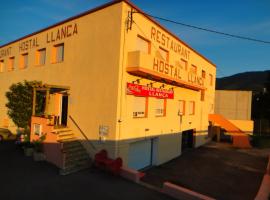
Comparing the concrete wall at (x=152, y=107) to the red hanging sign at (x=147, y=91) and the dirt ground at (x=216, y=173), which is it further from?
the dirt ground at (x=216, y=173)

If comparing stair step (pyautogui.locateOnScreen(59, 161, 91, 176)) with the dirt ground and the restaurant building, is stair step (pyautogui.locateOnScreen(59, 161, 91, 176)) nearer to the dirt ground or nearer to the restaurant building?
the restaurant building

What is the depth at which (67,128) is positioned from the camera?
48.2ft

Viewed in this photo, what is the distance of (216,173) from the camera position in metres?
16.1

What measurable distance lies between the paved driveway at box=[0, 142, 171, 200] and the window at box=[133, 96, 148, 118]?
4.45 m

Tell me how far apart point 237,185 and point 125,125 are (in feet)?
25.2

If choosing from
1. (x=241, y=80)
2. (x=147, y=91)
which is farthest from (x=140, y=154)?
(x=241, y=80)

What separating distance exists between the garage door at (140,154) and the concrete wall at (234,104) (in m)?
21.3

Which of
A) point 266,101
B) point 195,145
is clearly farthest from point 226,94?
point 195,145

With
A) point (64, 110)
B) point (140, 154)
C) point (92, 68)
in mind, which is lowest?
point (140, 154)

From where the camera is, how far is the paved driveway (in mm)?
9156

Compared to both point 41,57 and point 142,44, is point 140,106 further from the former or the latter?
point 41,57

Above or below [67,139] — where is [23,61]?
above

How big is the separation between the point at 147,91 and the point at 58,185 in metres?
7.73

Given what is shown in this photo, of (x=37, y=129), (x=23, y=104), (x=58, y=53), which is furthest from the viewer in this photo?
(x=23, y=104)
